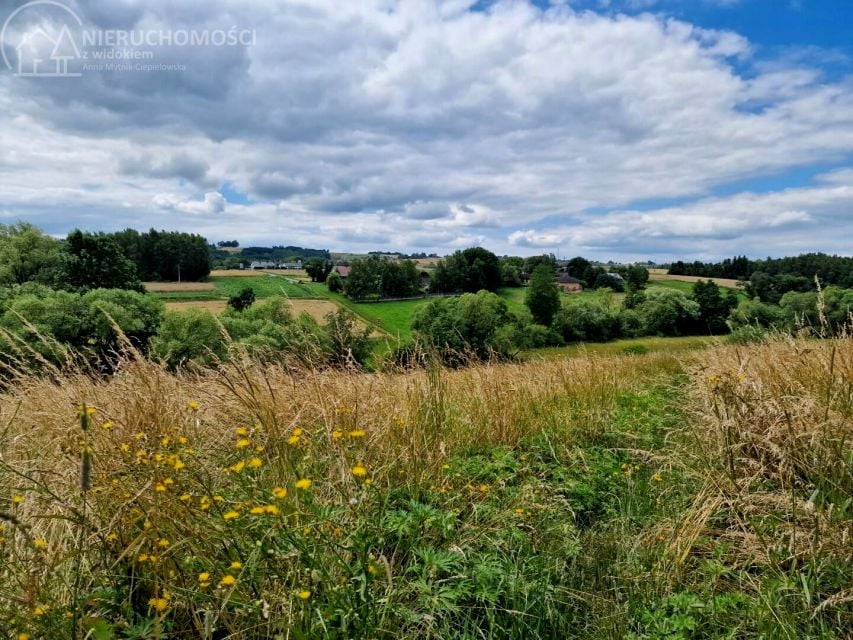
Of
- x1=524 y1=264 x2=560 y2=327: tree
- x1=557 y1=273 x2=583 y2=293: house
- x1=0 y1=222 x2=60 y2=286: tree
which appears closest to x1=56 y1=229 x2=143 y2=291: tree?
x1=0 y1=222 x2=60 y2=286: tree

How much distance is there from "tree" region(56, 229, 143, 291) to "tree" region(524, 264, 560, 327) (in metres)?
53.2

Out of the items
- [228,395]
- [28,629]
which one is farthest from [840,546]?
[228,395]

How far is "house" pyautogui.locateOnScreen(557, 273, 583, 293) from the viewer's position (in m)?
95.3

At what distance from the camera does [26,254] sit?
44812mm

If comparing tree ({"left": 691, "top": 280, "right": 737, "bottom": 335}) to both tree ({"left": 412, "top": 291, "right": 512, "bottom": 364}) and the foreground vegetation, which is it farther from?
the foreground vegetation

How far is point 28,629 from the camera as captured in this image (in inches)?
67.1

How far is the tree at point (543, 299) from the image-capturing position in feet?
223

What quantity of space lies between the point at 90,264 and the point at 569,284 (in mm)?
86718

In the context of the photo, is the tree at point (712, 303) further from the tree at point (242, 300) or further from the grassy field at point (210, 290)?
the grassy field at point (210, 290)

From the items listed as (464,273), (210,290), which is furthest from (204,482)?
(464,273)

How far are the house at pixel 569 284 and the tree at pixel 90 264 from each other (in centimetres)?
7805

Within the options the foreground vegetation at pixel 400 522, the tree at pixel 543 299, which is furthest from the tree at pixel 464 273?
the foreground vegetation at pixel 400 522

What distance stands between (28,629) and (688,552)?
129 inches

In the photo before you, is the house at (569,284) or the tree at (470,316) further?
the house at (569,284)
